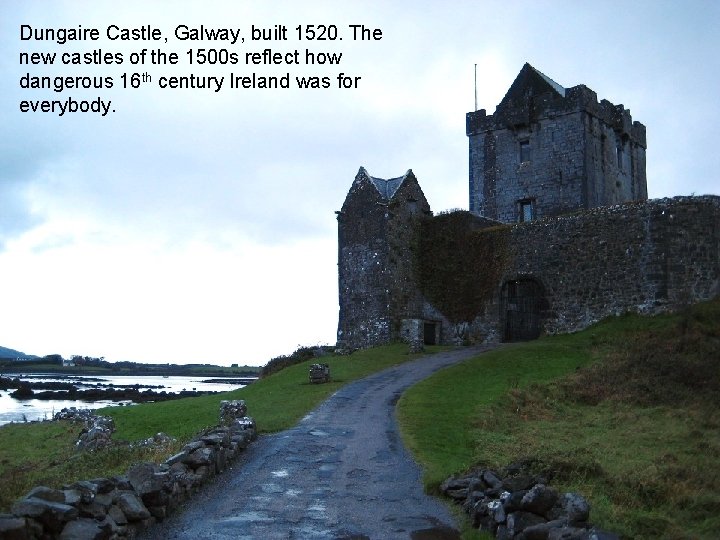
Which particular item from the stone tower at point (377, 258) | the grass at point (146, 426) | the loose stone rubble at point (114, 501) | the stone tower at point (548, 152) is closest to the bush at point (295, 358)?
the stone tower at point (377, 258)

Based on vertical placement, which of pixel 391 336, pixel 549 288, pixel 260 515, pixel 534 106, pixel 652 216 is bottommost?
pixel 260 515

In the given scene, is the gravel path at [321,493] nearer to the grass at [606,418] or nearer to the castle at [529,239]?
the grass at [606,418]

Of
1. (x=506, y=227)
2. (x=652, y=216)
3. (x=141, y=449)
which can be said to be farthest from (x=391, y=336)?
(x=141, y=449)

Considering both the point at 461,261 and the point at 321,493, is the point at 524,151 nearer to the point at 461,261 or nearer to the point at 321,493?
the point at 461,261

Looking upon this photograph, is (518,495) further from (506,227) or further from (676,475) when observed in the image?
(506,227)

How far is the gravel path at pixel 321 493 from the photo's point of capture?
1220 centimetres

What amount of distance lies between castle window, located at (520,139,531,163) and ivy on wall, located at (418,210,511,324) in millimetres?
8014

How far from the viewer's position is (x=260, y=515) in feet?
42.6

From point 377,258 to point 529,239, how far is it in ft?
32.5

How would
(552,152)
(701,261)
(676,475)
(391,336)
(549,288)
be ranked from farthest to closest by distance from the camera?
(552,152) → (391,336) → (549,288) → (701,261) → (676,475)

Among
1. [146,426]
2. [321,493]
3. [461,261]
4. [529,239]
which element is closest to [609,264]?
[529,239]

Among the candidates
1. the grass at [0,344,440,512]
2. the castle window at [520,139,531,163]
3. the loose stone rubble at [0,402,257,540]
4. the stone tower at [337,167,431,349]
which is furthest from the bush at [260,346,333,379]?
the loose stone rubble at [0,402,257,540]

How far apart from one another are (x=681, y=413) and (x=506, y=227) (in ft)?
72.5

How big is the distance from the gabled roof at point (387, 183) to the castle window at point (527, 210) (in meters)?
9.87
